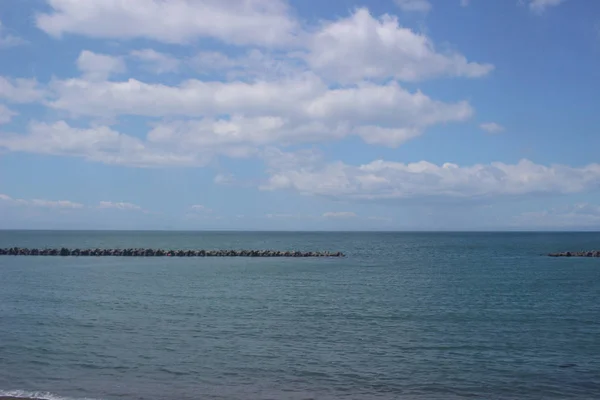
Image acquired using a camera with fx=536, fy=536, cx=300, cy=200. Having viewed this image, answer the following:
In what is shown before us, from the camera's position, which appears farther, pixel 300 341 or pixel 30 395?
pixel 300 341

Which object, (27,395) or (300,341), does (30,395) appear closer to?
(27,395)

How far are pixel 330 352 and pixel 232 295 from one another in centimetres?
2078

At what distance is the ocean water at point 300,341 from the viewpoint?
20.7 meters

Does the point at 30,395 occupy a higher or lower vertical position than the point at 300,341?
lower

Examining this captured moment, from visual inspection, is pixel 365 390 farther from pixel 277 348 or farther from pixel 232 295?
pixel 232 295

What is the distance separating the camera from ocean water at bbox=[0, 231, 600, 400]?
20.7 m

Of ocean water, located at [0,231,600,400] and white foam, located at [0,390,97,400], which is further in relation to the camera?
ocean water, located at [0,231,600,400]

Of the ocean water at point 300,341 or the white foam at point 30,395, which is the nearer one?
the white foam at point 30,395

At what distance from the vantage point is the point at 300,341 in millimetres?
27656

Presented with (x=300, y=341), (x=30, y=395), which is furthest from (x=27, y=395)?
(x=300, y=341)

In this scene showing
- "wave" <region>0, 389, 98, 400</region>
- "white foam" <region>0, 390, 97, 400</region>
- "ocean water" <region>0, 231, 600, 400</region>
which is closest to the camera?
"wave" <region>0, 389, 98, 400</region>

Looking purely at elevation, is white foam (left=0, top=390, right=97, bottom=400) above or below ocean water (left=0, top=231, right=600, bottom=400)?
below

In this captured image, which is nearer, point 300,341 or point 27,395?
point 27,395

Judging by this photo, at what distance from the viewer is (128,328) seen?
3067 centimetres
